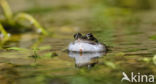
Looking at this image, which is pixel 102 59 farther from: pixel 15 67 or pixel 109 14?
pixel 109 14

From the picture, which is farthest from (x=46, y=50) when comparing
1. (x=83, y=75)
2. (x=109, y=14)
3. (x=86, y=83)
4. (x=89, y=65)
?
(x=109, y=14)

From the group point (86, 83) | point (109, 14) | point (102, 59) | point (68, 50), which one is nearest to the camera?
point (86, 83)

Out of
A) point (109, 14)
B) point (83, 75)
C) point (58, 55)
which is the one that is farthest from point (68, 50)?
point (109, 14)

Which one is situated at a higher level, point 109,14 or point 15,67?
point 109,14

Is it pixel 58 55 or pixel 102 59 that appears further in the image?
pixel 58 55

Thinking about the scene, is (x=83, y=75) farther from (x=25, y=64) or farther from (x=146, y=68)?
(x=25, y=64)

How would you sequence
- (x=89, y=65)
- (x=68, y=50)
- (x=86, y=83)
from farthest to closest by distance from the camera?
(x=68, y=50) < (x=89, y=65) < (x=86, y=83)
